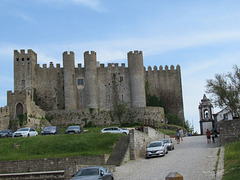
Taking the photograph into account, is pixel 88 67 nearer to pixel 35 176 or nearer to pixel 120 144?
pixel 120 144

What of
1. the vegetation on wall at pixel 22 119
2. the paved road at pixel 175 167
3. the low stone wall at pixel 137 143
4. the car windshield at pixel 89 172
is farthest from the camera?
the vegetation on wall at pixel 22 119

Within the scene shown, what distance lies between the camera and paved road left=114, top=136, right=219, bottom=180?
19188mm

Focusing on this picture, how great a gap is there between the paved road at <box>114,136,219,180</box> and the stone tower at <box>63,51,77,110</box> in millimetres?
36387

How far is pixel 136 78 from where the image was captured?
6372cm

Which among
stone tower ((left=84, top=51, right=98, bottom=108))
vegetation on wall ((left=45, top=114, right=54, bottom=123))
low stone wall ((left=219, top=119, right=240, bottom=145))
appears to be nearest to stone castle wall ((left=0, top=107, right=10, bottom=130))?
vegetation on wall ((left=45, top=114, right=54, bottom=123))

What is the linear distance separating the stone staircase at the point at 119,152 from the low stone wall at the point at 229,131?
7.47 metres

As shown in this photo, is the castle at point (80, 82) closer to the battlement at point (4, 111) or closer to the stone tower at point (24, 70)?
the stone tower at point (24, 70)

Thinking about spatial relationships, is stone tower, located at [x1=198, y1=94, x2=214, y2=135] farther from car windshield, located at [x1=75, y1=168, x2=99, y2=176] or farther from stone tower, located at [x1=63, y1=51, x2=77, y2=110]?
car windshield, located at [x1=75, y1=168, x2=99, y2=176]

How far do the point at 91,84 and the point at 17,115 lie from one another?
17.0 meters

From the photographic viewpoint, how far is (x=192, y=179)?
57.9ft

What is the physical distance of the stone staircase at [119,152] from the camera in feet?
82.1

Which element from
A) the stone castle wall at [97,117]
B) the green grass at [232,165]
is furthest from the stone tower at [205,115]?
the green grass at [232,165]

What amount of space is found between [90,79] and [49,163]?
128ft

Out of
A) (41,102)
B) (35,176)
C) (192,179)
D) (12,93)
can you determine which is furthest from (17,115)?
(192,179)
